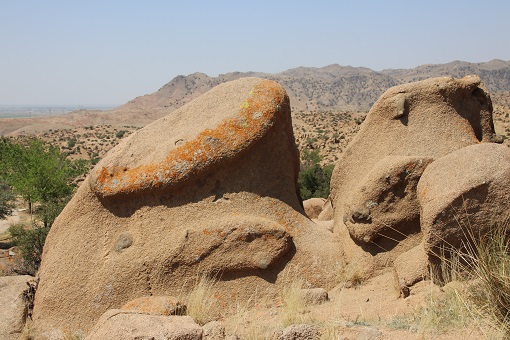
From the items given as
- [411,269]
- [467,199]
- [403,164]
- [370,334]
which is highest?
[403,164]

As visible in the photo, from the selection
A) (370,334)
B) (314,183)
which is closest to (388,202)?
(370,334)

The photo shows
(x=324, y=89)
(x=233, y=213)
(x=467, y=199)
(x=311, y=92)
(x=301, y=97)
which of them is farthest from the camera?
(x=324, y=89)

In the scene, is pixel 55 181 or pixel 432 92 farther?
pixel 55 181

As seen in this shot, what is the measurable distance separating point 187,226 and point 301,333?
2503mm

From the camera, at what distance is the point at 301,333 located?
12.1 feet

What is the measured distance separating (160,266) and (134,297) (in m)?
0.48

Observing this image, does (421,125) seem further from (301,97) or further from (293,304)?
(301,97)

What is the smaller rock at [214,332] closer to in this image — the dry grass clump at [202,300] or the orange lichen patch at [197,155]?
the dry grass clump at [202,300]

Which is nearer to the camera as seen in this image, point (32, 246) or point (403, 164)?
point (403, 164)

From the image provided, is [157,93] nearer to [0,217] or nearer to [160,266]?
[0,217]

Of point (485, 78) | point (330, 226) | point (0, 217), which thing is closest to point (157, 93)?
point (485, 78)

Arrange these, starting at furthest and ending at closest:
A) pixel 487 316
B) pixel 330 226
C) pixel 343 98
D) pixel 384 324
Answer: pixel 343 98
pixel 330 226
pixel 384 324
pixel 487 316

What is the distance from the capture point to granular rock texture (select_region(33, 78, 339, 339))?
18.6 feet

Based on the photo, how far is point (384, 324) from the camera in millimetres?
3918
